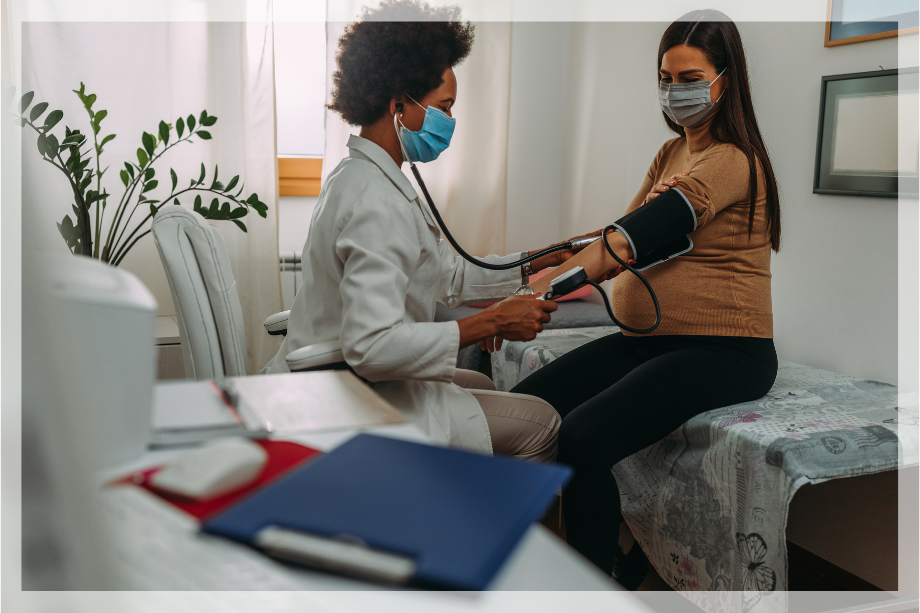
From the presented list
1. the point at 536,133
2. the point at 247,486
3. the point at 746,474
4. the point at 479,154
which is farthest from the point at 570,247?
the point at 536,133

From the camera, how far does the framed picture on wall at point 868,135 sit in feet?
5.05

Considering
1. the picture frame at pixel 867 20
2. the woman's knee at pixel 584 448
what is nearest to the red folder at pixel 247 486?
the woman's knee at pixel 584 448

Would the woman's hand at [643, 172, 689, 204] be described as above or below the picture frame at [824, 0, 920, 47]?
below

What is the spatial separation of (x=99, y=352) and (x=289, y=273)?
2.44 metres

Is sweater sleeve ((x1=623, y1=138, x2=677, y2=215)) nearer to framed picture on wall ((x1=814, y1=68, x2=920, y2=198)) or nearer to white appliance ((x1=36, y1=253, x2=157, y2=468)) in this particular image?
framed picture on wall ((x1=814, y1=68, x2=920, y2=198))

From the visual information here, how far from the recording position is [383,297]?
98 centimetres

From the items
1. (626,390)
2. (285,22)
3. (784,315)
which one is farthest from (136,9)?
(784,315)

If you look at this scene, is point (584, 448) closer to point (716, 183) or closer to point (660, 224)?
point (660, 224)

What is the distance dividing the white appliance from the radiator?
2.31 metres

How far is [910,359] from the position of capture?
159cm

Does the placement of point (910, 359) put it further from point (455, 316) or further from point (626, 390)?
point (455, 316)

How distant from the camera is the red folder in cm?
49

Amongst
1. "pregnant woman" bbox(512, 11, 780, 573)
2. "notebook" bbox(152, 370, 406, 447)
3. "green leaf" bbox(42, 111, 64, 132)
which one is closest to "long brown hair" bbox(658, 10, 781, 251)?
"pregnant woman" bbox(512, 11, 780, 573)

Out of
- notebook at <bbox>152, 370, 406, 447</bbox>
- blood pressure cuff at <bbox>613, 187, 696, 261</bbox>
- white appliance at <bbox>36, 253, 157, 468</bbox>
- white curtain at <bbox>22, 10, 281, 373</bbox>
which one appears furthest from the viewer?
white curtain at <bbox>22, 10, 281, 373</bbox>
